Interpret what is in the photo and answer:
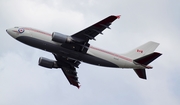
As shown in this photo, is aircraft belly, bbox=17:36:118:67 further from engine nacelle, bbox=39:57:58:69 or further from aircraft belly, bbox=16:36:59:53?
engine nacelle, bbox=39:57:58:69

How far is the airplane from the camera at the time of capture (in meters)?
66.6

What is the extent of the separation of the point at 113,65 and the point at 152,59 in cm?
730

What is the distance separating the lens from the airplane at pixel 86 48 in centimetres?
6662

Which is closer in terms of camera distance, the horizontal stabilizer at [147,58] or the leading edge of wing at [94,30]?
the leading edge of wing at [94,30]

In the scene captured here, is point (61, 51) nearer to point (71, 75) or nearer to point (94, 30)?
point (94, 30)

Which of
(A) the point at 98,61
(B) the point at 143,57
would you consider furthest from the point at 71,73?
(B) the point at 143,57

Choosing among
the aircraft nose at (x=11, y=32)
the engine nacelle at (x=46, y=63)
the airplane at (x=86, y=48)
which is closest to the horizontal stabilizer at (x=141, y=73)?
the airplane at (x=86, y=48)

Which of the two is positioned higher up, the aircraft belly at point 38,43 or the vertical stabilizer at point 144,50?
the vertical stabilizer at point 144,50

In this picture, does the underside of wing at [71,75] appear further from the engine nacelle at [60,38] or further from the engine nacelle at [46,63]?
the engine nacelle at [60,38]

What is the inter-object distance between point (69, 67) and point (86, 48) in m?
12.0

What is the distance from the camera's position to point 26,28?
67.8m

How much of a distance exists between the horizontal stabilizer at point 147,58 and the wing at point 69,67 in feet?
45.9

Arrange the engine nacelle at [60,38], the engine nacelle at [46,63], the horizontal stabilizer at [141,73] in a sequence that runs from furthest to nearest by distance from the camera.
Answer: the engine nacelle at [46,63], the horizontal stabilizer at [141,73], the engine nacelle at [60,38]

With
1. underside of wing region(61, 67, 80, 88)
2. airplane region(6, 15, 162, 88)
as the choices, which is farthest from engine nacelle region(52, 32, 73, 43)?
underside of wing region(61, 67, 80, 88)
